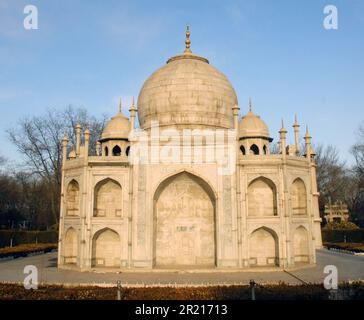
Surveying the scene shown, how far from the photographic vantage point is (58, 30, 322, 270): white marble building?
23.1 meters

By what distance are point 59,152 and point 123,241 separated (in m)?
23.1

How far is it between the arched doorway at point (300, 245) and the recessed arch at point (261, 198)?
2497mm

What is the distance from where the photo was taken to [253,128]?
28.1 metres

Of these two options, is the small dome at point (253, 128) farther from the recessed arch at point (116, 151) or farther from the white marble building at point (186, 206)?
the recessed arch at point (116, 151)

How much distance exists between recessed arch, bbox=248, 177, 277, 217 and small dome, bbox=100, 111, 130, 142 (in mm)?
10812

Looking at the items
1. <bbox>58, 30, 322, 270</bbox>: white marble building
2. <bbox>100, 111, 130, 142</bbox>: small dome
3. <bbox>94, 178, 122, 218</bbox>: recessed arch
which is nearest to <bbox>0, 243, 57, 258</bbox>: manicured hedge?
<bbox>58, 30, 322, 270</bbox>: white marble building

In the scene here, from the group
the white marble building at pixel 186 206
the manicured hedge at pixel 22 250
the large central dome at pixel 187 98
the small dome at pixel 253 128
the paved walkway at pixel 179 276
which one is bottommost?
the paved walkway at pixel 179 276

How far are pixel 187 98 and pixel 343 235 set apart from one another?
26.9m

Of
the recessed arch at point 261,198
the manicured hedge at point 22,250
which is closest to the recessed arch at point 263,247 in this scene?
the recessed arch at point 261,198

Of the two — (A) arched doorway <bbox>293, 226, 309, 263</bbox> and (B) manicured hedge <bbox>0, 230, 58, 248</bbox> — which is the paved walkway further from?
(B) manicured hedge <bbox>0, 230, 58, 248</bbox>

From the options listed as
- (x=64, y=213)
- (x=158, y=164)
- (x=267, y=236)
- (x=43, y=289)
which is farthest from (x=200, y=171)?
(x=43, y=289)

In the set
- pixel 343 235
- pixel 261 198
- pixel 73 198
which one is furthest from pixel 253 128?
pixel 343 235

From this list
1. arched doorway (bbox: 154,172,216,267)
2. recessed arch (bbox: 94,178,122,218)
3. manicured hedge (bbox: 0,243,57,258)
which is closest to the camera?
arched doorway (bbox: 154,172,216,267)

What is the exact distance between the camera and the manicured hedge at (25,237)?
122 ft
